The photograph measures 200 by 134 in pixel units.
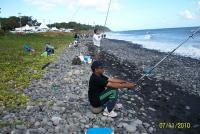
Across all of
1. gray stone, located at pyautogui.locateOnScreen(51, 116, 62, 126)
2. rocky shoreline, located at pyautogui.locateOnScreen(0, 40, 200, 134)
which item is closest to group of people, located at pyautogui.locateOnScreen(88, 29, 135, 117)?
rocky shoreline, located at pyautogui.locateOnScreen(0, 40, 200, 134)

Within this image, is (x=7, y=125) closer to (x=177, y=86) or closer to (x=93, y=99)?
(x=93, y=99)

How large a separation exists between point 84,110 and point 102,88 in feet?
4.89

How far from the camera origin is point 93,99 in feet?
30.2

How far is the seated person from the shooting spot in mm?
8562

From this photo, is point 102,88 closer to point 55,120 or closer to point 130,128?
point 130,128

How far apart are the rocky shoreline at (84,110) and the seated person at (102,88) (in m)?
0.48

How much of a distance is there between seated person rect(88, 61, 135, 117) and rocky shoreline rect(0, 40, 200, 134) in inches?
19.0

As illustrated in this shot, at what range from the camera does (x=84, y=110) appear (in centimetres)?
995

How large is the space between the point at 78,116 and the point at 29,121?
169 cm

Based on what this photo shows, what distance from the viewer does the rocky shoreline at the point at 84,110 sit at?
8583 mm

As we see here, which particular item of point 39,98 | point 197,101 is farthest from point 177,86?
point 39,98
